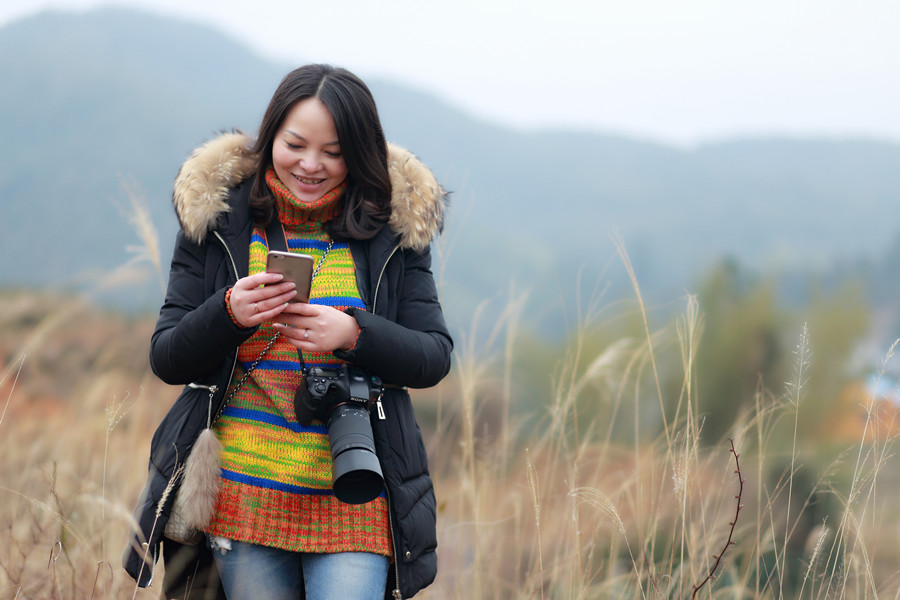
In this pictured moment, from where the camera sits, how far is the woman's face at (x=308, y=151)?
4.50ft

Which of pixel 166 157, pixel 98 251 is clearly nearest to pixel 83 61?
pixel 166 157

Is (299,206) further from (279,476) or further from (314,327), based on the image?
(279,476)

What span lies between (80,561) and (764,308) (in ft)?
51.7

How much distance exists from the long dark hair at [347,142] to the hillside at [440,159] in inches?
647

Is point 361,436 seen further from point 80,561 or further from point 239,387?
point 80,561

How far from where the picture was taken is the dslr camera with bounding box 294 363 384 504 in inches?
45.9

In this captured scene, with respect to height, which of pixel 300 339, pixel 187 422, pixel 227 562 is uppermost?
pixel 300 339

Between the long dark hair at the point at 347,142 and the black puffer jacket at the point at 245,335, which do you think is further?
the long dark hair at the point at 347,142

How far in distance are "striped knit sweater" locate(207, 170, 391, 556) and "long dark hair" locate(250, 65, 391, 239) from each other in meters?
0.26

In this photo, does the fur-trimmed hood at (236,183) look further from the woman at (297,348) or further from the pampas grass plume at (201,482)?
the pampas grass plume at (201,482)

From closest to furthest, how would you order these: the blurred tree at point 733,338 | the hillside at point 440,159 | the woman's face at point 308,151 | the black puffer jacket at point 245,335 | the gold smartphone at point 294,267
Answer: the gold smartphone at point 294,267
the black puffer jacket at point 245,335
the woman's face at point 308,151
the blurred tree at point 733,338
the hillside at point 440,159

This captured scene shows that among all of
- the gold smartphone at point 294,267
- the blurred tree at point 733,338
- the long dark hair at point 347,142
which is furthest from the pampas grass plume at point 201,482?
the blurred tree at point 733,338

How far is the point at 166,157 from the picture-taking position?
4269 cm

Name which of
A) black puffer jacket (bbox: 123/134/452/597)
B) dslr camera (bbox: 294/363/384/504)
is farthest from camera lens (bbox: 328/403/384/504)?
black puffer jacket (bbox: 123/134/452/597)
